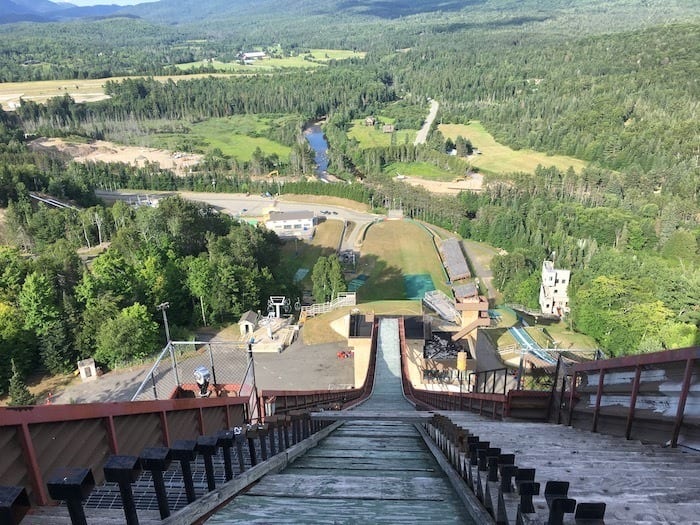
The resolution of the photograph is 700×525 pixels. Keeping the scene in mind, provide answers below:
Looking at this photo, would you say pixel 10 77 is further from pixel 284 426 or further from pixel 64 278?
pixel 284 426

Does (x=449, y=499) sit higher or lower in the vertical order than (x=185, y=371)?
higher

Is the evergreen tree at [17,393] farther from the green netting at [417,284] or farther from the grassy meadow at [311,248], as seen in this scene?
the green netting at [417,284]

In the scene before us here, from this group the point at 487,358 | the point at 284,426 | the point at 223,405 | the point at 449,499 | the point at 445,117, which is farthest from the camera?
the point at 445,117

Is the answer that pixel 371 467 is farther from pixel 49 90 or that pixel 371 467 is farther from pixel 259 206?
pixel 49 90

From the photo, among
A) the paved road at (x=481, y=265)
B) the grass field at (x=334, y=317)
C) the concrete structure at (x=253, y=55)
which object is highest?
the concrete structure at (x=253, y=55)

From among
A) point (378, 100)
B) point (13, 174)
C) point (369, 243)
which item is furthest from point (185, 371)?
point (378, 100)

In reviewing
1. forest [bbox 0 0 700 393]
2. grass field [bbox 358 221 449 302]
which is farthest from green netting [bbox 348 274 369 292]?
forest [bbox 0 0 700 393]

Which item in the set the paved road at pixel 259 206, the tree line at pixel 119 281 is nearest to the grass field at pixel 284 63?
the paved road at pixel 259 206

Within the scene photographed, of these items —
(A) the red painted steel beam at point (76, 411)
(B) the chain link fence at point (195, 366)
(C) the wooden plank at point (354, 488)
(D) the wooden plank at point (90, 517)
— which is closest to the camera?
(D) the wooden plank at point (90, 517)
